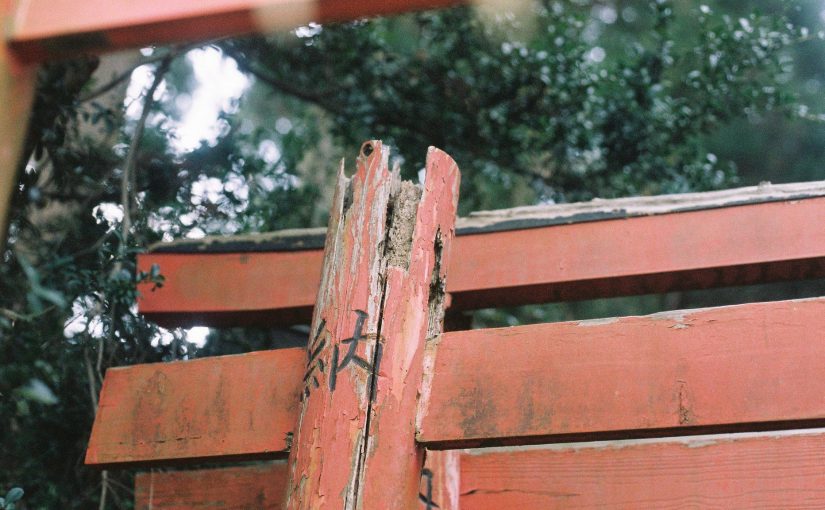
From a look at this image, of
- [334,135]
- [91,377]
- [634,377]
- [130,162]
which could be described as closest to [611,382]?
[634,377]

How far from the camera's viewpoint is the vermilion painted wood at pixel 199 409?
4.85ft

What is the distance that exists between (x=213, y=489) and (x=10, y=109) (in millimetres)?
1073

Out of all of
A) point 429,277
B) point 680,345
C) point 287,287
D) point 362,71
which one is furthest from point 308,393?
point 362,71

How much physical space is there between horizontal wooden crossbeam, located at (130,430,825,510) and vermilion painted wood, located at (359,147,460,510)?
1.28 feet

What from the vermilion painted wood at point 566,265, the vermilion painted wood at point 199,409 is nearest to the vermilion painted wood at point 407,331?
the vermilion painted wood at point 199,409

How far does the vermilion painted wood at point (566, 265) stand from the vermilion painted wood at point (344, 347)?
2.12 ft

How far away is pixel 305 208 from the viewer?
3639 millimetres

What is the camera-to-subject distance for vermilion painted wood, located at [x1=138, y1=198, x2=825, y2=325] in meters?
1.88

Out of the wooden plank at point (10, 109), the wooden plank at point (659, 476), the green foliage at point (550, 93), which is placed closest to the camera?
the wooden plank at point (10, 109)

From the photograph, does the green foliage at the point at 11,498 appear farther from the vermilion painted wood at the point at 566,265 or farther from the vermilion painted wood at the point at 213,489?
the vermilion painted wood at the point at 566,265

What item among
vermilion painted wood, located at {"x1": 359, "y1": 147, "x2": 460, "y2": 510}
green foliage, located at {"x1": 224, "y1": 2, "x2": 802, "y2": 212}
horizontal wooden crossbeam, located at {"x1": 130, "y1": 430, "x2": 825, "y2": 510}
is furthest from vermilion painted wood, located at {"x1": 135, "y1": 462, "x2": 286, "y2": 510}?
green foliage, located at {"x1": 224, "y1": 2, "x2": 802, "y2": 212}

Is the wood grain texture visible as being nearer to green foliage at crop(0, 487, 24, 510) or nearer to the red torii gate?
the red torii gate

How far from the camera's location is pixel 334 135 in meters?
3.56

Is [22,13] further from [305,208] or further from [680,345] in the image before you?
[305,208]
